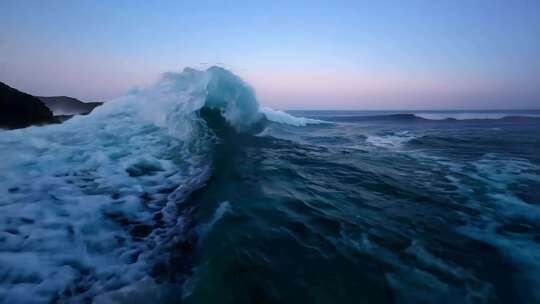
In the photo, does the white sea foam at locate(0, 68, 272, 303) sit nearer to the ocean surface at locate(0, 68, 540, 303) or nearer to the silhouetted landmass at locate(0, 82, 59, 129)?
the ocean surface at locate(0, 68, 540, 303)

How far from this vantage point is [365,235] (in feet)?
9.95

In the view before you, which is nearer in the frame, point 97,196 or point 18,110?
point 97,196

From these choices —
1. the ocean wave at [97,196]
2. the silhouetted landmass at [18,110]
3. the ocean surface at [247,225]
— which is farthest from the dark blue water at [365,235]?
the silhouetted landmass at [18,110]

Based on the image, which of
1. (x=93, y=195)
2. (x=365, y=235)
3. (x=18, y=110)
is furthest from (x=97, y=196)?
(x=18, y=110)

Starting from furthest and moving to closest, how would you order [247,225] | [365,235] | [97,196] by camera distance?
[97,196], [247,225], [365,235]

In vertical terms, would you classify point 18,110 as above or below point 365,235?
above

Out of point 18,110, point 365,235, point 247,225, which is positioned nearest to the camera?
point 365,235

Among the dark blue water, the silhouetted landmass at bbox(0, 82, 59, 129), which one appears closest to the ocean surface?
the dark blue water

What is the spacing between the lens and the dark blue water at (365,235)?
2229 mm

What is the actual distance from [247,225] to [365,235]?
1250 millimetres

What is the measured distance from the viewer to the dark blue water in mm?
2229

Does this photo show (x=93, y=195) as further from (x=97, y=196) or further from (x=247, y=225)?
(x=247, y=225)

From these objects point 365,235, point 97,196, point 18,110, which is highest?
point 18,110

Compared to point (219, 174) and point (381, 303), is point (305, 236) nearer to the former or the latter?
point (381, 303)
